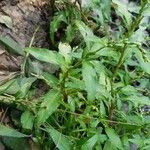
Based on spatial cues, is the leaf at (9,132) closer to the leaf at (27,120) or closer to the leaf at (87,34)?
the leaf at (27,120)

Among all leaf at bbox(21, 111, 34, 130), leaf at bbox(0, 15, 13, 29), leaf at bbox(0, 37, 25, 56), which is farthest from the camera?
leaf at bbox(0, 15, 13, 29)

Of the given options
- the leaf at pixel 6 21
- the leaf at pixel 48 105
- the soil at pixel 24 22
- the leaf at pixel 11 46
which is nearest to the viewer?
the leaf at pixel 48 105

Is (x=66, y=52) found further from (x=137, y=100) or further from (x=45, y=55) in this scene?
(x=137, y=100)

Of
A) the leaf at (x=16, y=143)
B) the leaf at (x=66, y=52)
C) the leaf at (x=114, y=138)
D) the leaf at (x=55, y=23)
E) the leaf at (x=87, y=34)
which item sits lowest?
the leaf at (x=114, y=138)

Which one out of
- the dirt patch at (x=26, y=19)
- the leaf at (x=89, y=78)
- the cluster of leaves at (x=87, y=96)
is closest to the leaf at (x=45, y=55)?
the cluster of leaves at (x=87, y=96)

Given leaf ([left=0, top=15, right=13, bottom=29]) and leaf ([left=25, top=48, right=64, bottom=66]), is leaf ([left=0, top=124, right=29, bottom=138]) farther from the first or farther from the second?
leaf ([left=0, top=15, right=13, bottom=29])

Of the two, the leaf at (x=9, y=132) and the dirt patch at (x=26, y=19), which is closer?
the leaf at (x=9, y=132)

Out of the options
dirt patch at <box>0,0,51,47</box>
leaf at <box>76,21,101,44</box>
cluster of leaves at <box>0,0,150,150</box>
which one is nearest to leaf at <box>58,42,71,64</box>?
cluster of leaves at <box>0,0,150,150</box>

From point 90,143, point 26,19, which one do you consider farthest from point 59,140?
point 26,19
